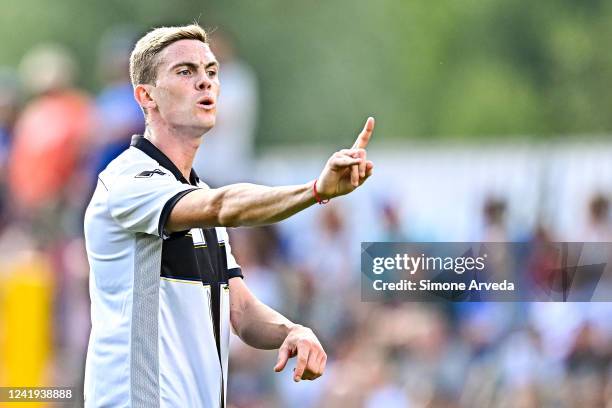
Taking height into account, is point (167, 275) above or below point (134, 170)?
Result: below

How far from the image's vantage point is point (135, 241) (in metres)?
5.51

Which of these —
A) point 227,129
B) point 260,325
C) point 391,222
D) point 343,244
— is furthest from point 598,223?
point 260,325

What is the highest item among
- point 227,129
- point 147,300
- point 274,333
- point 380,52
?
point 380,52

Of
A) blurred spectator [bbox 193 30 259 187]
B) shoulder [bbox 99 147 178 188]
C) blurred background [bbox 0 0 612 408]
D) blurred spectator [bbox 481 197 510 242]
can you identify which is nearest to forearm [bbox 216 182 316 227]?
shoulder [bbox 99 147 178 188]

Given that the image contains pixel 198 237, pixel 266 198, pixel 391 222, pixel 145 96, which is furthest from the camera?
pixel 391 222

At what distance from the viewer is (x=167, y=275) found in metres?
5.51

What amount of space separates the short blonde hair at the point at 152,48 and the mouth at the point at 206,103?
0.25 meters

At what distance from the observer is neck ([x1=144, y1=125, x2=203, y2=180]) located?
581cm

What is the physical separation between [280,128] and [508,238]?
48.9 feet

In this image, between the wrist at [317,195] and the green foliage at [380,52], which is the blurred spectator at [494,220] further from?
the green foliage at [380,52]

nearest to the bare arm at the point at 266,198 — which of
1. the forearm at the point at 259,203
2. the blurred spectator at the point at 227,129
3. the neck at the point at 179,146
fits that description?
the forearm at the point at 259,203

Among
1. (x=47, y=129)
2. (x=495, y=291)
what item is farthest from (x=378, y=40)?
(x=495, y=291)

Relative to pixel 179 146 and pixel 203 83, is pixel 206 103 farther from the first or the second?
pixel 179 146

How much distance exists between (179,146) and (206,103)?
0.22 m
